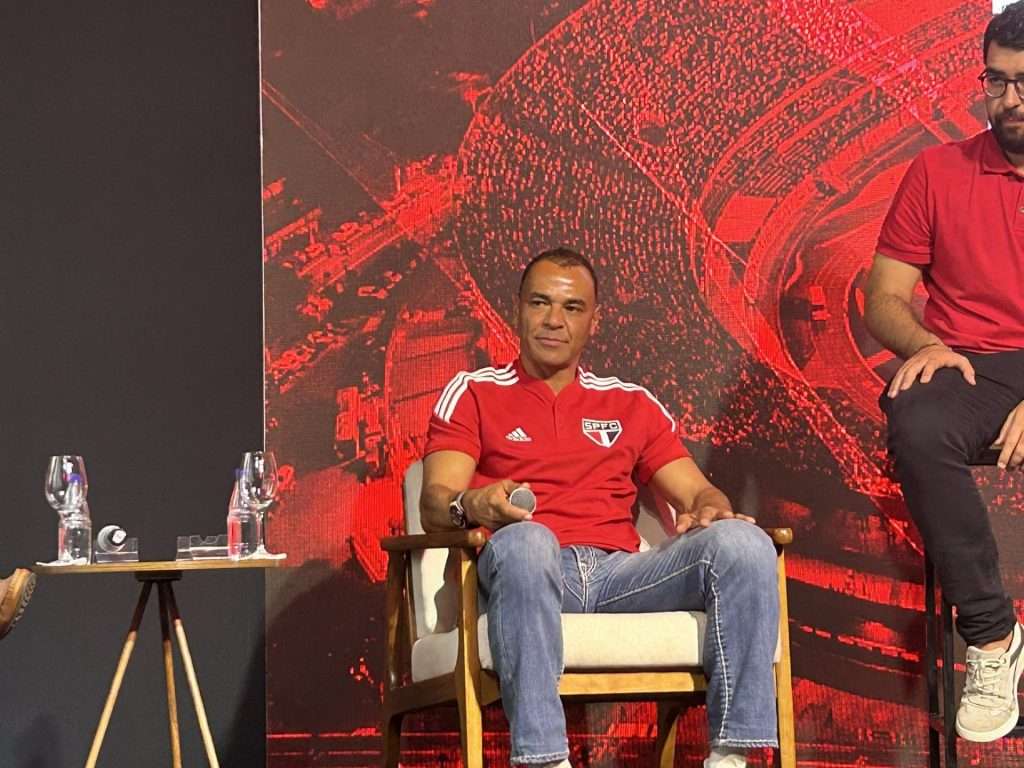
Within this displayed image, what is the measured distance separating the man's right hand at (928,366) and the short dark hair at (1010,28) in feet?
2.51

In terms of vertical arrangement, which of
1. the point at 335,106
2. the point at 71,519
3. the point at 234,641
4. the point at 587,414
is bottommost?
the point at 234,641

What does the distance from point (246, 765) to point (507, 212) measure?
1759mm

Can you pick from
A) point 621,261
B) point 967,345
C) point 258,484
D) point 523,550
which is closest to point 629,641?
point 523,550

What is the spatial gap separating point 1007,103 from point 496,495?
1602mm

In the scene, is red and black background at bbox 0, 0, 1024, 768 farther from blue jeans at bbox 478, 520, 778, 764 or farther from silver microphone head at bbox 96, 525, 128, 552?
blue jeans at bbox 478, 520, 778, 764

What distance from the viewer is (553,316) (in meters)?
3.19

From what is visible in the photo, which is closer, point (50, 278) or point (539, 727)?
point (539, 727)

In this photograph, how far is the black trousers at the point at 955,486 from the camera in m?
2.75

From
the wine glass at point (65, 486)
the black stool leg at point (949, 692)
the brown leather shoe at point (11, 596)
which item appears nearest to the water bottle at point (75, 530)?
the wine glass at point (65, 486)

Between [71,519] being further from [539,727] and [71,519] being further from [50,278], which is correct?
[539,727]

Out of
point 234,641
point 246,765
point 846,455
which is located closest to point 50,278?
point 234,641

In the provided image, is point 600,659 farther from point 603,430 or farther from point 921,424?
point 921,424

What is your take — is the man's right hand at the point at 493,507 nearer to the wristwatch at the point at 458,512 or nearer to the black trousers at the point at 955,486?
the wristwatch at the point at 458,512

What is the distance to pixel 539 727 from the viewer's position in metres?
2.45
